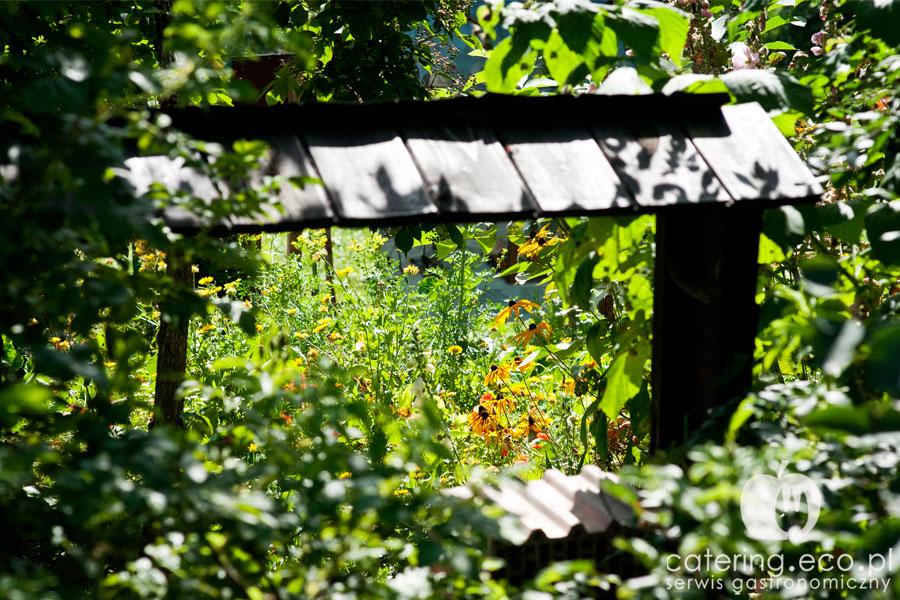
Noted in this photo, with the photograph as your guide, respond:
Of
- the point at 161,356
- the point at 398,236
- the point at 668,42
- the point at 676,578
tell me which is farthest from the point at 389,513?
the point at 161,356

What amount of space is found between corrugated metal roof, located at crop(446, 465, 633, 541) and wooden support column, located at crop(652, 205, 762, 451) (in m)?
0.22

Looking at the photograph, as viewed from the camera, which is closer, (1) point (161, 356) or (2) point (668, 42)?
(2) point (668, 42)

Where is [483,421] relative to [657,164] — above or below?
below

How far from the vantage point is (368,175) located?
189 centimetres

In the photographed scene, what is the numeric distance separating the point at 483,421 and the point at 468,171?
1965 millimetres

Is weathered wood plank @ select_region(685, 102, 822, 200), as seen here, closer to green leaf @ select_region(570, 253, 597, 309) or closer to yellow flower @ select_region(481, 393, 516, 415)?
green leaf @ select_region(570, 253, 597, 309)

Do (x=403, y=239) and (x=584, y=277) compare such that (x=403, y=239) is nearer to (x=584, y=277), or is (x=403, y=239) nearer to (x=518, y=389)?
(x=584, y=277)

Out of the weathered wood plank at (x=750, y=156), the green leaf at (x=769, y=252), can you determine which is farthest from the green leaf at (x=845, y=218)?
the weathered wood plank at (x=750, y=156)

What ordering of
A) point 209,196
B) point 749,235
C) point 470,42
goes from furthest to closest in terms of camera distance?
point 470,42 < point 749,235 < point 209,196

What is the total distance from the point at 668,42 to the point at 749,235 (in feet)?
1.80

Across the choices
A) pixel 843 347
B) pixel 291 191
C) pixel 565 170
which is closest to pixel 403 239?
pixel 565 170

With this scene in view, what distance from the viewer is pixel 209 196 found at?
5.85ft

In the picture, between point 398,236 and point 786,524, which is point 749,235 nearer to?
point 786,524

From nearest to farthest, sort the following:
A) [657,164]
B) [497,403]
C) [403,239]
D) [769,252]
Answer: [657,164] → [769,252] → [403,239] → [497,403]
